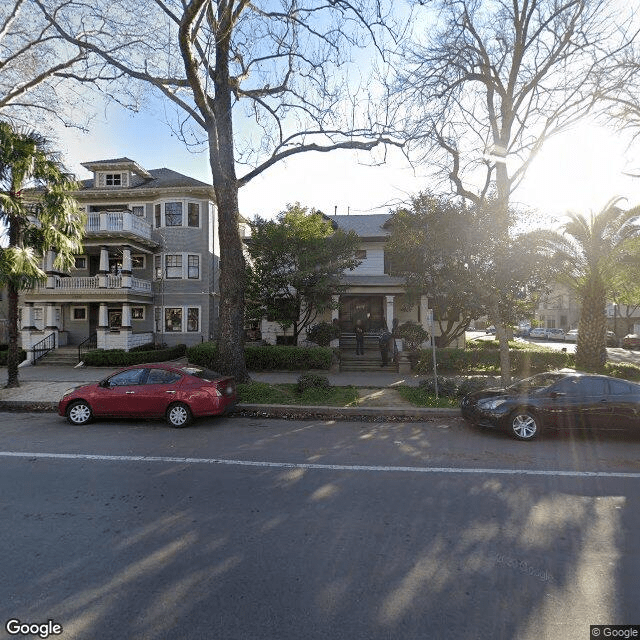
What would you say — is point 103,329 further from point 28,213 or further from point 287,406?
point 287,406

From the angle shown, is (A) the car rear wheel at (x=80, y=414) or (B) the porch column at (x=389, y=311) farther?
(B) the porch column at (x=389, y=311)

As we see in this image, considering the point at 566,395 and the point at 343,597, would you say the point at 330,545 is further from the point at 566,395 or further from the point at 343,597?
the point at 566,395

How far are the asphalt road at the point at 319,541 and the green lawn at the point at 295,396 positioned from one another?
3.30 m

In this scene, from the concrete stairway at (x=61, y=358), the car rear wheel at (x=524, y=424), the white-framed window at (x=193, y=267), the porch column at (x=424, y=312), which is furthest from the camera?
the white-framed window at (x=193, y=267)

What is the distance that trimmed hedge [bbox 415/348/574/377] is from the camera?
53.2ft

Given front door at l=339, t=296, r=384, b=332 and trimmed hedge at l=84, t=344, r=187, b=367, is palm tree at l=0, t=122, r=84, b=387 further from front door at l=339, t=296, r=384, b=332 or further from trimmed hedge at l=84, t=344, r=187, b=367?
front door at l=339, t=296, r=384, b=332

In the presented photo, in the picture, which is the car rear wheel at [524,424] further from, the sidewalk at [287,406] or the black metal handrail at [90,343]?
the black metal handrail at [90,343]

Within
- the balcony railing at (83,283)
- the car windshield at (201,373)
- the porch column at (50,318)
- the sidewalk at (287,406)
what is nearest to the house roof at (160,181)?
the balcony railing at (83,283)

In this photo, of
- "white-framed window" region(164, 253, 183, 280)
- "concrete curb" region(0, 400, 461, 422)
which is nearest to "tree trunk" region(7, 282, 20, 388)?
"concrete curb" region(0, 400, 461, 422)

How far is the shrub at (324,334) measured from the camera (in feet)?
63.4

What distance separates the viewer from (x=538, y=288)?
12.2m

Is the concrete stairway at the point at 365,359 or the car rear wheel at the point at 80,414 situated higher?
Result: the concrete stairway at the point at 365,359

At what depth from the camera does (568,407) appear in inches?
309

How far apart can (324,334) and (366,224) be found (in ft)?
29.5
